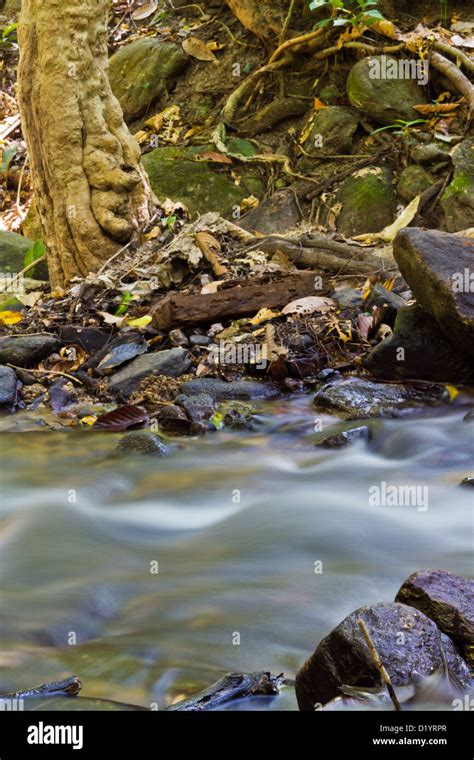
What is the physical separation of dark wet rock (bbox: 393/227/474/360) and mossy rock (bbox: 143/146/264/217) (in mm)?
6005

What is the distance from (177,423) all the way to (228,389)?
630mm

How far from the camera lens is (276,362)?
222 inches

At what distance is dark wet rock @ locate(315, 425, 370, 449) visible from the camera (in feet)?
15.3

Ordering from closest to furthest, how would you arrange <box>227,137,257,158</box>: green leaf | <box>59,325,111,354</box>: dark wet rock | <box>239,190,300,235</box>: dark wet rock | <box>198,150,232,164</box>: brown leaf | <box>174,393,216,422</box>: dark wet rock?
1. <box>174,393,216,422</box>: dark wet rock
2. <box>59,325,111,354</box>: dark wet rock
3. <box>239,190,300,235</box>: dark wet rock
4. <box>198,150,232,164</box>: brown leaf
5. <box>227,137,257,158</box>: green leaf

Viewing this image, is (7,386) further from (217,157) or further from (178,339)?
(217,157)

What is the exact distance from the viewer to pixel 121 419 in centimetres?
515

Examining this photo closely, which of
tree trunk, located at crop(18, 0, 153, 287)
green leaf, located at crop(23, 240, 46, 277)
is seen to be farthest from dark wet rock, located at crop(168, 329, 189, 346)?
green leaf, located at crop(23, 240, 46, 277)

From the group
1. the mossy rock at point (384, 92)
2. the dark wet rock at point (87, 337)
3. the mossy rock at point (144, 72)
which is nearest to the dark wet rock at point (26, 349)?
the dark wet rock at point (87, 337)

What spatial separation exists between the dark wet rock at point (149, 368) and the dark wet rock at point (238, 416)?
23.2 inches

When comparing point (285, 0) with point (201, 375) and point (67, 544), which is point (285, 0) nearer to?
point (201, 375)

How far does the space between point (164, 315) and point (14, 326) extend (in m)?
1.59

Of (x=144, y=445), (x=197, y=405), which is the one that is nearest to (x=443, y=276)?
(x=197, y=405)

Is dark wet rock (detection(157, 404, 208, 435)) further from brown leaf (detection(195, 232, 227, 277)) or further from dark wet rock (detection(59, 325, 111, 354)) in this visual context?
brown leaf (detection(195, 232, 227, 277))
